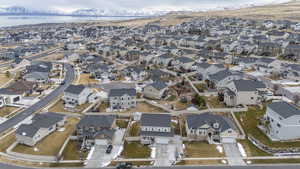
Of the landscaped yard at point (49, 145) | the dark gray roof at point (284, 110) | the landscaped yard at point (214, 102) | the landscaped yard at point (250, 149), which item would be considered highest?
the dark gray roof at point (284, 110)

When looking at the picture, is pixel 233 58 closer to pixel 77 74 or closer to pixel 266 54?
pixel 266 54

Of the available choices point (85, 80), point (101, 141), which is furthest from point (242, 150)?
point (85, 80)

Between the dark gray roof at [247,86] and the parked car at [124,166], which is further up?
the dark gray roof at [247,86]

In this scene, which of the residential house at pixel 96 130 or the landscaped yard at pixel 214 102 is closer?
the residential house at pixel 96 130

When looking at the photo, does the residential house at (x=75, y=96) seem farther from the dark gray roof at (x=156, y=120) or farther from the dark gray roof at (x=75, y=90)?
the dark gray roof at (x=156, y=120)

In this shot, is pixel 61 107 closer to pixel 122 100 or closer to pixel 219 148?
pixel 122 100

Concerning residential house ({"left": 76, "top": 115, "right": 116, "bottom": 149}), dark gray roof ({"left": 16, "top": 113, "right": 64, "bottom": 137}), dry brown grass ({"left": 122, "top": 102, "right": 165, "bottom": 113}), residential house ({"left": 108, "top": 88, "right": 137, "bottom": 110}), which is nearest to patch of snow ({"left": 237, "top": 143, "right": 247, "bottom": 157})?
dry brown grass ({"left": 122, "top": 102, "right": 165, "bottom": 113})

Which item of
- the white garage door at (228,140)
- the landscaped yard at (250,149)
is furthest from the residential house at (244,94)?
the white garage door at (228,140)
